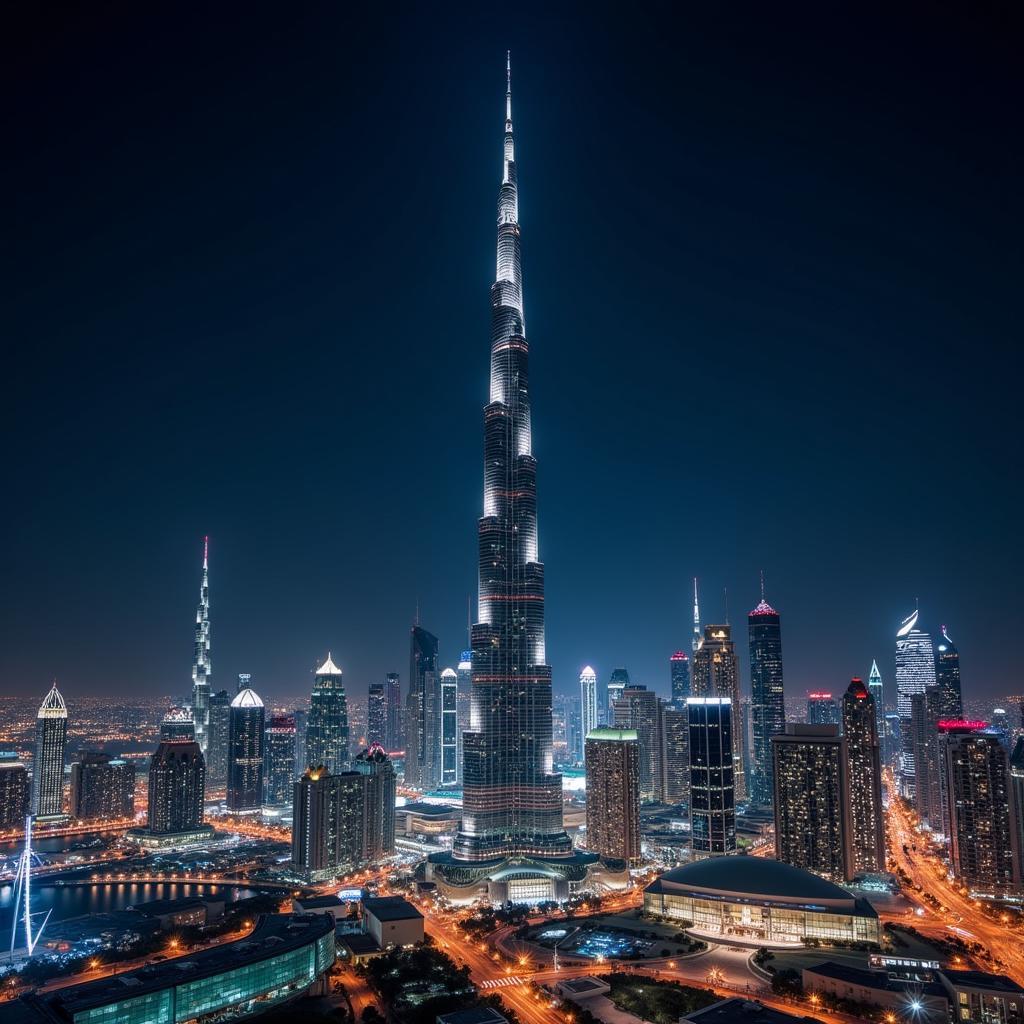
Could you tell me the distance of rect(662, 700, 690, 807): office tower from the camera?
155 meters

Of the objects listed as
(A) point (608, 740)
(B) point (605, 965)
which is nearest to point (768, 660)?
(A) point (608, 740)

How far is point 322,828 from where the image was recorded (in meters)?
101

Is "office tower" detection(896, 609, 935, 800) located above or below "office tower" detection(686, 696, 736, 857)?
above

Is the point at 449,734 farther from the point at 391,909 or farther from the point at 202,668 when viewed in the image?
the point at 391,909

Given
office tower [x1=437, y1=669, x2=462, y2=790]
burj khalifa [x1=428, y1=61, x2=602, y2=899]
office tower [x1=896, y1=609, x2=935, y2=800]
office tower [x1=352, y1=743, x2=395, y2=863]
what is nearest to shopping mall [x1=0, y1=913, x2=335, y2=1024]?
burj khalifa [x1=428, y1=61, x2=602, y2=899]

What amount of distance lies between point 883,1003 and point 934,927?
2706 cm

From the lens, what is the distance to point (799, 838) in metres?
94.3

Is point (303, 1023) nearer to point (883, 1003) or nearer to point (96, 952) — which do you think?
point (96, 952)

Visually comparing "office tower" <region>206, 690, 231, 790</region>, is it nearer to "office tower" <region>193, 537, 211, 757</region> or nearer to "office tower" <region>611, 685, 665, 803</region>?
"office tower" <region>193, 537, 211, 757</region>

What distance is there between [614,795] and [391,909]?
4284 centimetres

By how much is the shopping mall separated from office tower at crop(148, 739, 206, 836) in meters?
71.4

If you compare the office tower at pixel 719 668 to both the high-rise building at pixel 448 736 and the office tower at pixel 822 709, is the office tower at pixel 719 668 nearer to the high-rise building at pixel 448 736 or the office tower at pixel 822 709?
the office tower at pixel 822 709

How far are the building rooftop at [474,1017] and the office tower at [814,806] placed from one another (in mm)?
54590

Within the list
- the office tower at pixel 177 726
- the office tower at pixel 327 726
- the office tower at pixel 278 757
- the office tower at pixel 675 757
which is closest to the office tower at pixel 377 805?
the office tower at pixel 327 726
